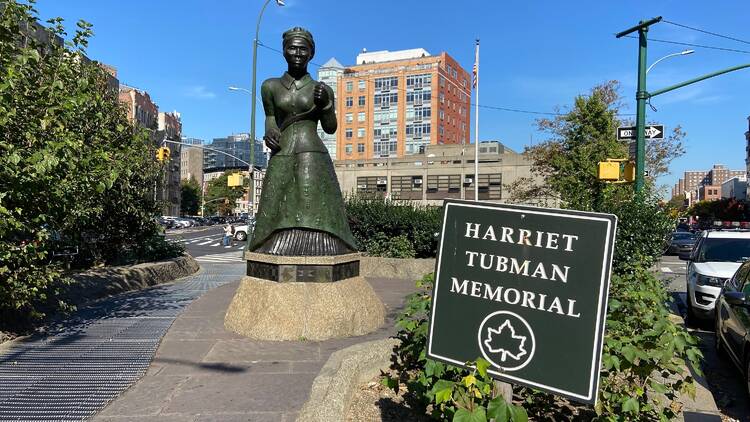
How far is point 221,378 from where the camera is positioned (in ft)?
15.3

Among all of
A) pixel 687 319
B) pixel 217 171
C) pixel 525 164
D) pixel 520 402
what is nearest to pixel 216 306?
pixel 520 402

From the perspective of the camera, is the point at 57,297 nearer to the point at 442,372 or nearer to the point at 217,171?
the point at 442,372

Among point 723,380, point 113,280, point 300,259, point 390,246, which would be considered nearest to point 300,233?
point 300,259

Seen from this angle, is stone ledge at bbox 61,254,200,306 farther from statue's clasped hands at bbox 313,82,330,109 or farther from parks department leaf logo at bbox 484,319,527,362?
parks department leaf logo at bbox 484,319,527,362

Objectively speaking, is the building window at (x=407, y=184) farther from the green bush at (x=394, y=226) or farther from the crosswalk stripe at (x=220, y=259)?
the green bush at (x=394, y=226)

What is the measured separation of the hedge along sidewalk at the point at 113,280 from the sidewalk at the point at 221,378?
88.8 inches

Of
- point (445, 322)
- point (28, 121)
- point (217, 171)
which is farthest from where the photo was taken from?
point (217, 171)

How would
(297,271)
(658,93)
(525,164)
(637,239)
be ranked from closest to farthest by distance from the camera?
1. (297,271)
2. (637,239)
3. (658,93)
4. (525,164)

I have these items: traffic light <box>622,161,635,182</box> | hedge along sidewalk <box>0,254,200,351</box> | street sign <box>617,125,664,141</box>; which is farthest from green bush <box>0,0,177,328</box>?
street sign <box>617,125,664,141</box>

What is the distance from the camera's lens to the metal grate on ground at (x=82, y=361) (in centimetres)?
412

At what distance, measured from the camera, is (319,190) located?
667cm

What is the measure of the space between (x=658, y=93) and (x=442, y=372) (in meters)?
12.4

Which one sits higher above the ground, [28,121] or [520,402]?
[28,121]

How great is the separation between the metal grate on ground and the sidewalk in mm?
210
